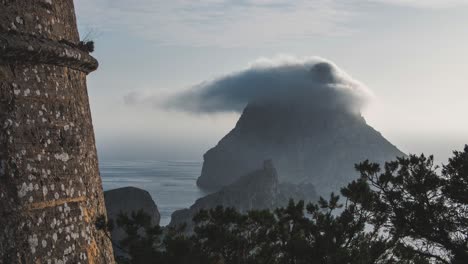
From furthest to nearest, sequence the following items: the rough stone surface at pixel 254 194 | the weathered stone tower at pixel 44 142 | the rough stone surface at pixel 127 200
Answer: the rough stone surface at pixel 254 194, the rough stone surface at pixel 127 200, the weathered stone tower at pixel 44 142

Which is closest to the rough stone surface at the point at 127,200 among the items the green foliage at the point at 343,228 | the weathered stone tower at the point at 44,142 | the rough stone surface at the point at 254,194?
the rough stone surface at the point at 254,194

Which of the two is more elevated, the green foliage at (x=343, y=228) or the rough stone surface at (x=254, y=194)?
the green foliage at (x=343, y=228)

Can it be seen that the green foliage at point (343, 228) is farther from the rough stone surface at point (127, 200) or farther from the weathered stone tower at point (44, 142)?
the rough stone surface at point (127, 200)

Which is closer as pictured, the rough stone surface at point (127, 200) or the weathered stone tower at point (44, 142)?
the weathered stone tower at point (44, 142)

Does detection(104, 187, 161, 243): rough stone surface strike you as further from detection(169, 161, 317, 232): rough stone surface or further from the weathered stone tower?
the weathered stone tower

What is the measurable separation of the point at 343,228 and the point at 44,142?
617cm

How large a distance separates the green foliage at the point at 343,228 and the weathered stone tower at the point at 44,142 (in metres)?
2.16

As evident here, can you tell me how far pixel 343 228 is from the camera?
9055 mm

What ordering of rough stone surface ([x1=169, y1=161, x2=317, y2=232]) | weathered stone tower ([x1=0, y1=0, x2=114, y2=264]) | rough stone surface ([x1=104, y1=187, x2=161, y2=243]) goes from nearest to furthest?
weathered stone tower ([x1=0, y1=0, x2=114, y2=264]) → rough stone surface ([x1=104, y1=187, x2=161, y2=243]) → rough stone surface ([x1=169, y1=161, x2=317, y2=232])

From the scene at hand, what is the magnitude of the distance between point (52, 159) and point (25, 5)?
1471 millimetres

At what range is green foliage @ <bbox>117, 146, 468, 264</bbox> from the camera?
7.51 metres

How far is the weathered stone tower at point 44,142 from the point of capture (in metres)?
4.18

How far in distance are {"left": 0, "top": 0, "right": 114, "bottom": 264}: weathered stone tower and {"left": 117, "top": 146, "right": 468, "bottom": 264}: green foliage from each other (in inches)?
85.2

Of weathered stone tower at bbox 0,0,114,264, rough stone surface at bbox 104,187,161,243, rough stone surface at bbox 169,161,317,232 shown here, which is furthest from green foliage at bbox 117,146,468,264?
rough stone surface at bbox 169,161,317,232
